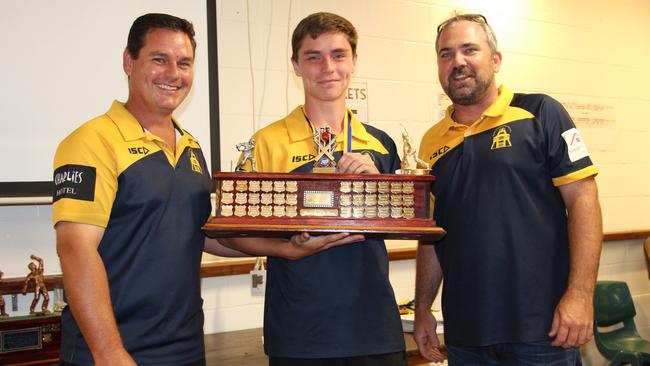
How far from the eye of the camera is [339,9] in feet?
Result: 11.8

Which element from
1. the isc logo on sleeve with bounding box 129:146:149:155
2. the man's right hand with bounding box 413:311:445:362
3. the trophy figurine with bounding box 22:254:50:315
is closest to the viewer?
the isc logo on sleeve with bounding box 129:146:149:155

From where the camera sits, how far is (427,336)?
7.86 ft

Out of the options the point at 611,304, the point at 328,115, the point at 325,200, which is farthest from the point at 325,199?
the point at 611,304

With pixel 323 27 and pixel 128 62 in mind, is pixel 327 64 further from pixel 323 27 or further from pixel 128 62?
pixel 128 62

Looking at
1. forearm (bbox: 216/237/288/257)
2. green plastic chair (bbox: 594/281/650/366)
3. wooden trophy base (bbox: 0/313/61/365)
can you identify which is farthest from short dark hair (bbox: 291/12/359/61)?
green plastic chair (bbox: 594/281/650/366)

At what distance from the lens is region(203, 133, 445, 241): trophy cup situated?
186 centimetres

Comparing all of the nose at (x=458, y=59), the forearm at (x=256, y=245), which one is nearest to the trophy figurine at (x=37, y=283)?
the forearm at (x=256, y=245)

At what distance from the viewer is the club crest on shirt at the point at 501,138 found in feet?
6.94

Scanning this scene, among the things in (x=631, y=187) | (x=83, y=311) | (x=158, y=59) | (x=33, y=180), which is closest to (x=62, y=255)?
(x=83, y=311)

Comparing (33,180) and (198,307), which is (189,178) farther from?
(33,180)

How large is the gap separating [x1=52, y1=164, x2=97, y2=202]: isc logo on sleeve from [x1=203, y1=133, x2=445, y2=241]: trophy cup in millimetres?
354

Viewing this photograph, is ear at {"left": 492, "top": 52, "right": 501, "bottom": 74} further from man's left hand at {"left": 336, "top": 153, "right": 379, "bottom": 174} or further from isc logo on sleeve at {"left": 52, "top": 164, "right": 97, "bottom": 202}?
isc logo on sleeve at {"left": 52, "top": 164, "right": 97, "bottom": 202}

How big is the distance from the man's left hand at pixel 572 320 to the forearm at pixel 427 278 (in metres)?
0.51

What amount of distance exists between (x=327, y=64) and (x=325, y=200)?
1.43ft
